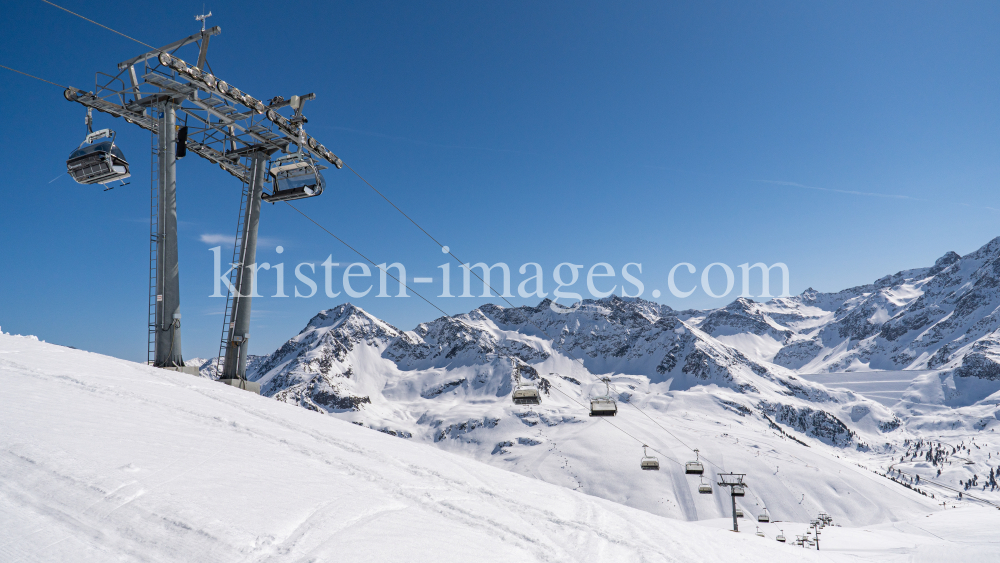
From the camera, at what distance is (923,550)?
54.7 m

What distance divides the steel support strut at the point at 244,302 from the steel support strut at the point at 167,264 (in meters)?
1.70

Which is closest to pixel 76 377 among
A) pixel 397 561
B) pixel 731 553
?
pixel 397 561

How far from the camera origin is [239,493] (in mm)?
6613

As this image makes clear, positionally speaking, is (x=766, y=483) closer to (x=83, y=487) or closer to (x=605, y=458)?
(x=605, y=458)

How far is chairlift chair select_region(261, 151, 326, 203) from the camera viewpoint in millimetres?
20344

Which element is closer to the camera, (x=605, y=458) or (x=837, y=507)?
(x=837, y=507)

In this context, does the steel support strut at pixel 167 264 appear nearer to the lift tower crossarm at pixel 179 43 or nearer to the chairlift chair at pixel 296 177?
the lift tower crossarm at pixel 179 43

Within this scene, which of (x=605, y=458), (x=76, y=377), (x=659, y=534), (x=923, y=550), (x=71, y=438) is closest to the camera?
(x=71, y=438)

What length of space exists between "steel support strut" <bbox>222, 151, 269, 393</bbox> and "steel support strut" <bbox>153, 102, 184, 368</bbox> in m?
1.70

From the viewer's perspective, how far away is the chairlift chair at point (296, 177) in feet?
66.7

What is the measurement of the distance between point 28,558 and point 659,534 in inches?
376

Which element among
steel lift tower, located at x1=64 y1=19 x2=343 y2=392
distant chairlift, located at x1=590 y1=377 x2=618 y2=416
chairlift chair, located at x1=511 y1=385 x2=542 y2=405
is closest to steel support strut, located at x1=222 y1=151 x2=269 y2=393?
steel lift tower, located at x1=64 y1=19 x2=343 y2=392

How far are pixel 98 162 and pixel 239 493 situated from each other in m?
16.7

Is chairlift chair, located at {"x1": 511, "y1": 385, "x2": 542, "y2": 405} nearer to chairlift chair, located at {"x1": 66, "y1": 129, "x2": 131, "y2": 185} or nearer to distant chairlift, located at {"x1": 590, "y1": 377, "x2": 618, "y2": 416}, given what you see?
distant chairlift, located at {"x1": 590, "y1": 377, "x2": 618, "y2": 416}
